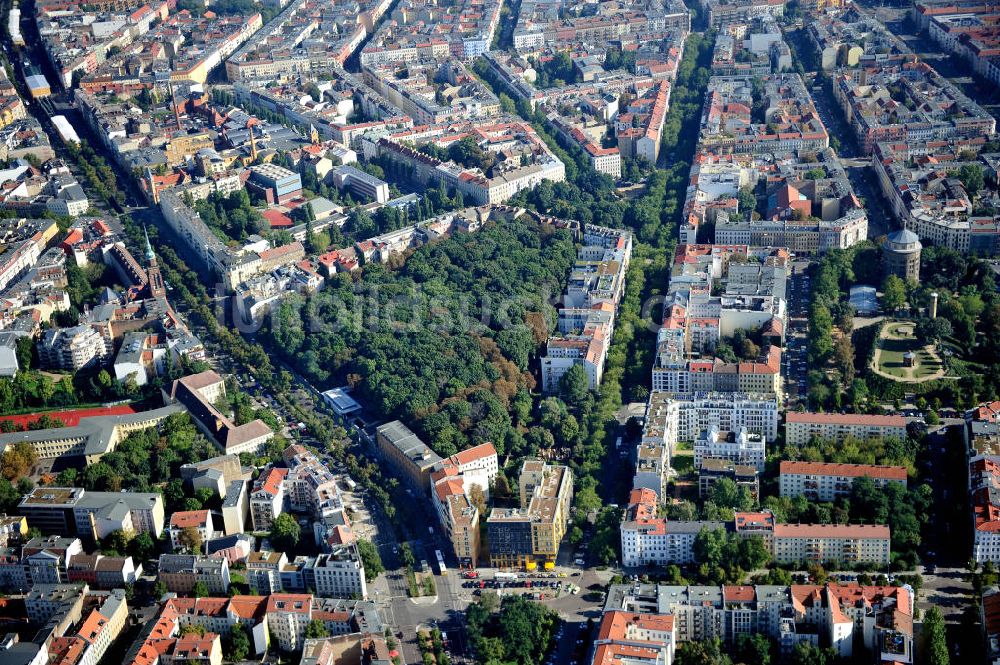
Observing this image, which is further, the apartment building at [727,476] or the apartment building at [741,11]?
the apartment building at [741,11]

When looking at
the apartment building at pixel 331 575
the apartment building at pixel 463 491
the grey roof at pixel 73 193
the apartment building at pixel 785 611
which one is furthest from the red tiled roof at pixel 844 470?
the grey roof at pixel 73 193

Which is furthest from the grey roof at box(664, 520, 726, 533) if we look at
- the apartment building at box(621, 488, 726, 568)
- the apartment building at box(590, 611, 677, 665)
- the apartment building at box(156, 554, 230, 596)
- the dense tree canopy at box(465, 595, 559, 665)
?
the apartment building at box(156, 554, 230, 596)

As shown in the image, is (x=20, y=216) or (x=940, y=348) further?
(x=20, y=216)

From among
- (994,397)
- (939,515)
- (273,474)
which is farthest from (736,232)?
(273,474)

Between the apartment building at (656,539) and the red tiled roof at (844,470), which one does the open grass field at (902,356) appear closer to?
the red tiled roof at (844,470)

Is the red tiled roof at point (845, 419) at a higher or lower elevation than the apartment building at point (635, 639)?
lower

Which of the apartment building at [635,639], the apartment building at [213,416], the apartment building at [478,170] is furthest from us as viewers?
the apartment building at [478,170]

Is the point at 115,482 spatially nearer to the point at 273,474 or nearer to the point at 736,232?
the point at 273,474

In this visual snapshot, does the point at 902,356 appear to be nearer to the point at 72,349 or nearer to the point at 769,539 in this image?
the point at 769,539
